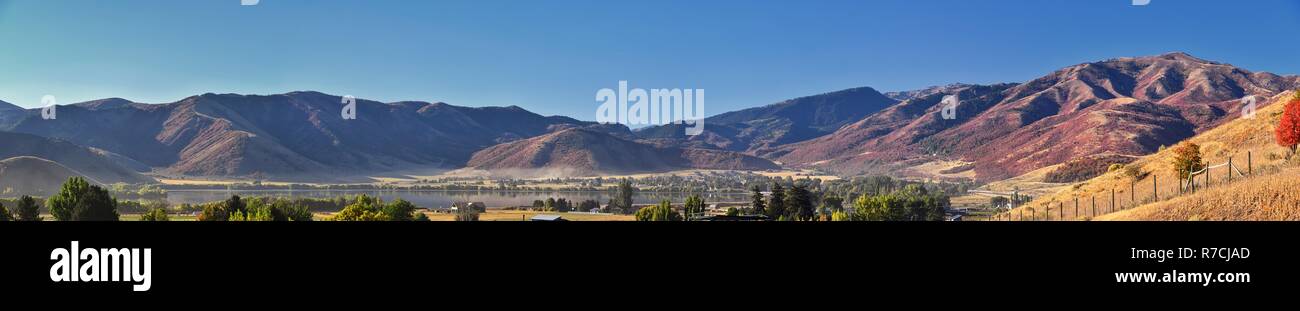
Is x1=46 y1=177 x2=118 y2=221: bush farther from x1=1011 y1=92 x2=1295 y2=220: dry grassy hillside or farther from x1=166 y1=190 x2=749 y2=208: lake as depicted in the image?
x1=1011 y1=92 x2=1295 y2=220: dry grassy hillside

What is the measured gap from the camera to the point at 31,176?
175500 mm

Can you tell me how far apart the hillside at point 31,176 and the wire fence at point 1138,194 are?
184 metres

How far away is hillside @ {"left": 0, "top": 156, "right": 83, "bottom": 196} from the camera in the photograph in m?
168

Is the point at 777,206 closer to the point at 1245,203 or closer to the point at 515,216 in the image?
the point at 515,216

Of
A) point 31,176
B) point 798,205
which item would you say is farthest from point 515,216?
point 31,176

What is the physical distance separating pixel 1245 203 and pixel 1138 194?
23.2 metres

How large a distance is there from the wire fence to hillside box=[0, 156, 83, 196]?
603 ft

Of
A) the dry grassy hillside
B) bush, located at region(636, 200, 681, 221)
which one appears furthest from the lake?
the dry grassy hillside
